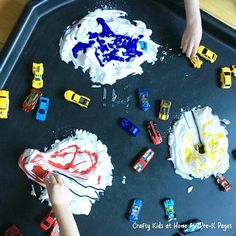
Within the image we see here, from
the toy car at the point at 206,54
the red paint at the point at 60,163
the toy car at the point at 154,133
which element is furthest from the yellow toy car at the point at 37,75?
the toy car at the point at 206,54

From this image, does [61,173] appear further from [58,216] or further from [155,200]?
[155,200]

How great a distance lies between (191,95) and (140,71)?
0.42 feet

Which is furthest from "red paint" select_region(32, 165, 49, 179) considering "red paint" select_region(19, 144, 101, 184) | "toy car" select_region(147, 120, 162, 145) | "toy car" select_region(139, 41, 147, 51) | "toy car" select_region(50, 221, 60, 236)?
"toy car" select_region(139, 41, 147, 51)

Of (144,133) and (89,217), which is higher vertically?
(144,133)

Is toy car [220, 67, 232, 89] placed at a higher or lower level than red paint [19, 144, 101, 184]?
higher

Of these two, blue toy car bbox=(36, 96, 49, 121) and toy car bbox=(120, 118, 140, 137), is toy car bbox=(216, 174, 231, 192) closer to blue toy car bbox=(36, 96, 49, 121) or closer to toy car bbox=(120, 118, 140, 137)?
toy car bbox=(120, 118, 140, 137)

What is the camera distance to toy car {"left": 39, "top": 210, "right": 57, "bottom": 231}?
828 millimetres

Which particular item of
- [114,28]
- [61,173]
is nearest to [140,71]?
[114,28]

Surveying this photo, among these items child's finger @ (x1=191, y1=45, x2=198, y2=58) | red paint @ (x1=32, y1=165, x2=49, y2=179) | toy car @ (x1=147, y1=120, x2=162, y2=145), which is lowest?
red paint @ (x1=32, y1=165, x2=49, y2=179)

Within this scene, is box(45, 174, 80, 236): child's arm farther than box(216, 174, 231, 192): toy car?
No

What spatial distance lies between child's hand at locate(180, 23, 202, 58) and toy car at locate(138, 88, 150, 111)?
134mm

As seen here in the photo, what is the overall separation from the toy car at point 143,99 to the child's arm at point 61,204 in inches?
9.4

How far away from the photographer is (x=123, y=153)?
88 cm

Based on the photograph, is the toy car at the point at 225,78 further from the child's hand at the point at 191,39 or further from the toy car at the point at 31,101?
the toy car at the point at 31,101
